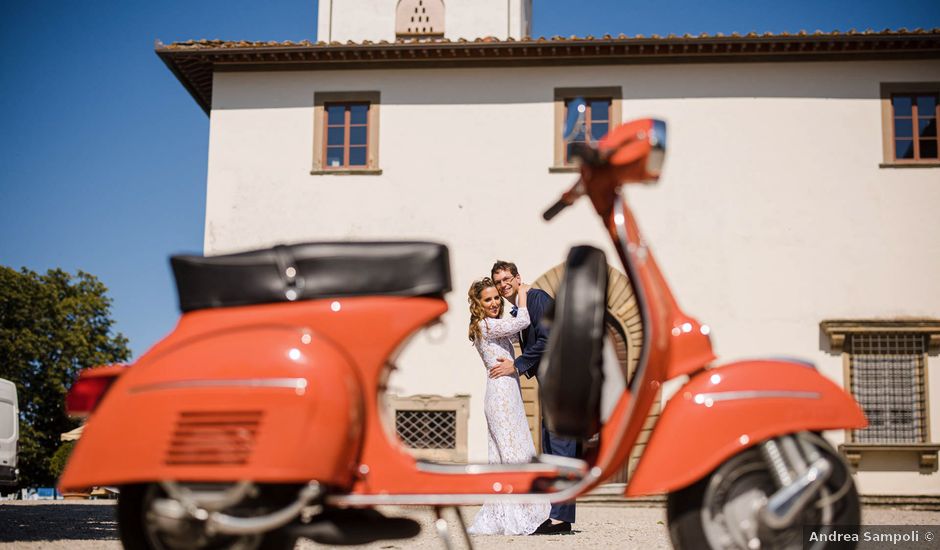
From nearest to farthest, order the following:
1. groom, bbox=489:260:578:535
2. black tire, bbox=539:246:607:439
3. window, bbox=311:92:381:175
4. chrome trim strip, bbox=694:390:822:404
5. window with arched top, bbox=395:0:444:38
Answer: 1. chrome trim strip, bbox=694:390:822:404
2. black tire, bbox=539:246:607:439
3. groom, bbox=489:260:578:535
4. window, bbox=311:92:381:175
5. window with arched top, bbox=395:0:444:38

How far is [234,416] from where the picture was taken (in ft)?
10.8

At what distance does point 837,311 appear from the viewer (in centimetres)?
1565

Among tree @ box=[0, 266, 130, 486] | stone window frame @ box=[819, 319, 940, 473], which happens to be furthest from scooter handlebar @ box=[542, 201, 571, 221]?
tree @ box=[0, 266, 130, 486]

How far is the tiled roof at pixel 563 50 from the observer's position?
16.1 m

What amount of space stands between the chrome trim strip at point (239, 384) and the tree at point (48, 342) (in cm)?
3690

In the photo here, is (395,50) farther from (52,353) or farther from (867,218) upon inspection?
(52,353)

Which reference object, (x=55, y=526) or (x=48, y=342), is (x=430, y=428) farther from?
(x=48, y=342)

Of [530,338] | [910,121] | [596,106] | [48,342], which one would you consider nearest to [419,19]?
[596,106]

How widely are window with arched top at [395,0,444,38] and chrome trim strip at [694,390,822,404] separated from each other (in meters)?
18.1

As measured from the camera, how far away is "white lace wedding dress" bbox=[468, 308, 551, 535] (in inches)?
304

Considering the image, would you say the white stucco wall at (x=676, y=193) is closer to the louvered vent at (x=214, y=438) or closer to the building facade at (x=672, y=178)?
the building facade at (x=672, y=178)

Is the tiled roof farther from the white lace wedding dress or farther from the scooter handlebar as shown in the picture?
the scooter handlebar

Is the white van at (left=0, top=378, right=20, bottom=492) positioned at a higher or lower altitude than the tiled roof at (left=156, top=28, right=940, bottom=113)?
lower

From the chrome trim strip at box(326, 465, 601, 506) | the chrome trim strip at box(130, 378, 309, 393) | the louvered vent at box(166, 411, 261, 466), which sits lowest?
the chrome trim strip at box(326, 465, 601, 506)
